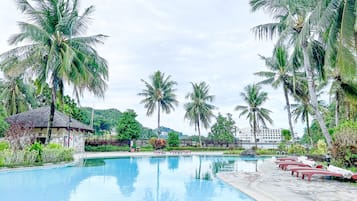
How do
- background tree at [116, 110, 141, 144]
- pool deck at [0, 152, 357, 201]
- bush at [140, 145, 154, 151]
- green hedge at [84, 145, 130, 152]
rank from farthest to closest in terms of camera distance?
bush at [140, 145, 154, 151], background tree at [116, 110, 141, 144], green hedge at [84, 145, 130, 152], pool deck at [0, 152, 357, 201]

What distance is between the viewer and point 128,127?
3009cm

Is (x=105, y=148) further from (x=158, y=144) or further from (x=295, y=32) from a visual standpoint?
(x=295, y=32)

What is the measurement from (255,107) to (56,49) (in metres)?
21.8

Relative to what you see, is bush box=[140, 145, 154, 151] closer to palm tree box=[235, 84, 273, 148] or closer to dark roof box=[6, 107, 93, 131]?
dark roof box=[6, 107, 93, 131]

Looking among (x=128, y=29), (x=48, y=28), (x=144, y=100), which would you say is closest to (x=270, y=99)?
(x=144, y=100)

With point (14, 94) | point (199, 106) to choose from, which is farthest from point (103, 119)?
point (14, 94)

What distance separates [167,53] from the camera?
799 inches

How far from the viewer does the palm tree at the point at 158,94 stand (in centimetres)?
3260

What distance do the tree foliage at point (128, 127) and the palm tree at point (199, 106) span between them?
21.0ft

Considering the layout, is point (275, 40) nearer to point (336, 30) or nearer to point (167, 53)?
point (336, 30)

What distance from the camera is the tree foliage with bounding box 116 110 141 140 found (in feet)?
98.5

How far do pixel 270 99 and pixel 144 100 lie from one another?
43.5ft

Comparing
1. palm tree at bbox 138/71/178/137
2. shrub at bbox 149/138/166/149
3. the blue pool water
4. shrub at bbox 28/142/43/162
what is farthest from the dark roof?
palm tree at bbox 138/71/178/137

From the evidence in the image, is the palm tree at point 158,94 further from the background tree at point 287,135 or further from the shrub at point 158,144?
the background tree at point 287,135
